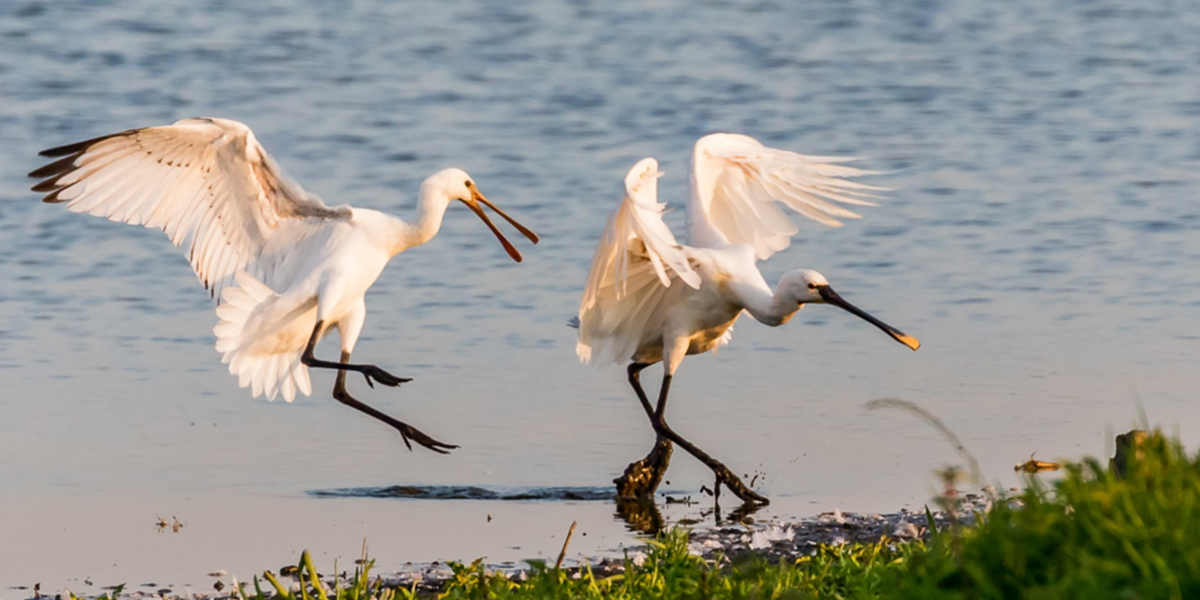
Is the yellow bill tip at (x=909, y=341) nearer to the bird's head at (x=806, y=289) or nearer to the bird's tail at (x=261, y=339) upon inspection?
the bird's head at (x=806, y=289)

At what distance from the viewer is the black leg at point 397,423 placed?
8.37 meters

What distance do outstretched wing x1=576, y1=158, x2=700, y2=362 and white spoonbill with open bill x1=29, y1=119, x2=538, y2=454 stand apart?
84 centimetres

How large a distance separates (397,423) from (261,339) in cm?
76

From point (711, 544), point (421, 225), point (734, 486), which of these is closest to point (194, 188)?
point (421, 225)

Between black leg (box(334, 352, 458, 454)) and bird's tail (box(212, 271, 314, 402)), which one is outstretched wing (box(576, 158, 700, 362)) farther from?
bird's tail (box(212, 271, 314, 402))

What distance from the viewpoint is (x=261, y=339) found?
340 inches

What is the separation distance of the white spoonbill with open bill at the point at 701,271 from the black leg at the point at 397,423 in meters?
0.91

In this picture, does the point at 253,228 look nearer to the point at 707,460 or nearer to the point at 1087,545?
the point at 707,460

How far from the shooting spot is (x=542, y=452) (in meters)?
8.73

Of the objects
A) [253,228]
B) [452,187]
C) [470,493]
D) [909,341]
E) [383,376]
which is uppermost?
[452,187]

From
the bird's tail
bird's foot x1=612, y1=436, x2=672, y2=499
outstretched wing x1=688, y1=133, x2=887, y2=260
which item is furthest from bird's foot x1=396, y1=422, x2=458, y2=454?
outstretched wing x1=688, y1=133, x2=887, y2=260

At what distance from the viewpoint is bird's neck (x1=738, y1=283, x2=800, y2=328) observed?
8680mm

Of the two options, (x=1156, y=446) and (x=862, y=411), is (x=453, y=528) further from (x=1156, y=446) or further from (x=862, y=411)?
(x=1156, y=446)

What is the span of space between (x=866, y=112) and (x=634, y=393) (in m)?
7.25
